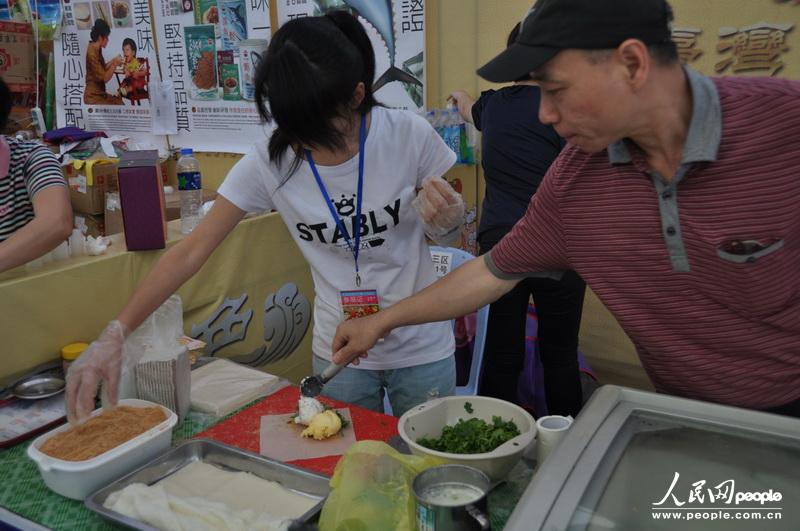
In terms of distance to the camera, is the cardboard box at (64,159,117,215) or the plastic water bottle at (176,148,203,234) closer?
the plastic water bottle at (176,148,203,234)

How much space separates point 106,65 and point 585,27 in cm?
479

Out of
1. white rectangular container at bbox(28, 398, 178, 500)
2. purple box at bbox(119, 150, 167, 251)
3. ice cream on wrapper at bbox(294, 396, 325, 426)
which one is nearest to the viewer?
white rectangular container at bbox(28, 398, 178, 500)

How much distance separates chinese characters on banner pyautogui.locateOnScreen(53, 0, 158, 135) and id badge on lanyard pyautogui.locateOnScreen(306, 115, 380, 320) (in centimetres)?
346

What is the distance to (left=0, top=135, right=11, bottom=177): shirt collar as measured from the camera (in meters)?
2.04

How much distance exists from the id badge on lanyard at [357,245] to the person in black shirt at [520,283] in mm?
1117

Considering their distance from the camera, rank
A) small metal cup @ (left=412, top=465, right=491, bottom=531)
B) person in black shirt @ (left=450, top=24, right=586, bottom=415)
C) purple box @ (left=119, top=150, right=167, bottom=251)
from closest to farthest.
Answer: small metal cup @ (left=412, top=465, right=491, bottom=531), purple box @ (left=119, top=150, right=167, bottom=251), person in black shirt @ (left=450, top=24, right=586, bottom=415)

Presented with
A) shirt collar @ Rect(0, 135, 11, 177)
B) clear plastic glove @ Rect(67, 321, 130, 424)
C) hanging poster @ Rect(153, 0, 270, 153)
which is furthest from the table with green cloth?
hanging poster @ Rect(153, 0, 270, 153)

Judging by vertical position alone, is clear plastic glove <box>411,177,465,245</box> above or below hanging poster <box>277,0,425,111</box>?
below

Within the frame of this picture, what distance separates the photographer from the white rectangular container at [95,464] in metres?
1.34

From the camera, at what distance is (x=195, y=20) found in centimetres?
432

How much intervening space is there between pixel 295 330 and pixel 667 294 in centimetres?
210

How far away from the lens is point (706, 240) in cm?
116

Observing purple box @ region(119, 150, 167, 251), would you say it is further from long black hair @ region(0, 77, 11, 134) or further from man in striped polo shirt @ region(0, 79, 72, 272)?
long black hair @ region(0, 77, 11, 134)

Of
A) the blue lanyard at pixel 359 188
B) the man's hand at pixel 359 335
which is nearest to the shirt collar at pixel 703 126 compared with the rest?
the man's hand at pixel 359 335
